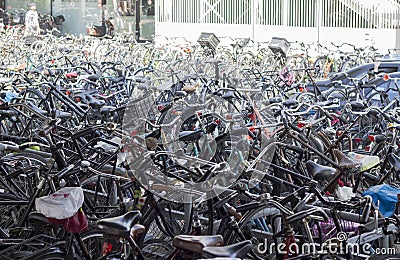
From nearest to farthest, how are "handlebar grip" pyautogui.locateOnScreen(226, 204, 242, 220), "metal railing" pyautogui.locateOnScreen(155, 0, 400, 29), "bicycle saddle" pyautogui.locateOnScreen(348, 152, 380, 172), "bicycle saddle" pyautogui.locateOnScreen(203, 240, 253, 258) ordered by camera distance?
"bicycle saddle" pyautogui.locateOnScreen(203, 240, 253, 258), "handlebar grip" pyautogui.locateOnScreen(226, 204, 242, 220), "bicycle saddle" pyautogui.locateOnScreen(348, 152, 380, 172), "metal railing" pyautogui.locateOnScreen(155, 0, 400, 29)

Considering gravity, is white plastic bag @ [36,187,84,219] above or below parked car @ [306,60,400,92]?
below

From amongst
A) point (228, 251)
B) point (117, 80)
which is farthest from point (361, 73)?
point (228, 251)

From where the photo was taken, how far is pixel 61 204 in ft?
12.5

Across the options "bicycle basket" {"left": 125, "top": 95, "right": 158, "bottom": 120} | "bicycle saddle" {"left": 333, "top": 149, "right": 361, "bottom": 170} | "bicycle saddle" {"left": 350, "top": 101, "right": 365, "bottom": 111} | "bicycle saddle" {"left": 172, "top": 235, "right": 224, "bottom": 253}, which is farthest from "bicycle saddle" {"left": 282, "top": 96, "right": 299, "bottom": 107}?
"bicycle saddle" {"left": 172, "top": 235, "right": 224, "bottom": 253}

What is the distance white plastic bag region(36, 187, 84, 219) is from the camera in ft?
12.5

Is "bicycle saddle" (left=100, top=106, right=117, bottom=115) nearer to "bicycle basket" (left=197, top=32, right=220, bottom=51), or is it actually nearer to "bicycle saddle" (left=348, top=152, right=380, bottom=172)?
"bicycle saddle" (left=348, top=152, right=380, bottom=172)

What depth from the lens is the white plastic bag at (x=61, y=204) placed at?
3.80 meters

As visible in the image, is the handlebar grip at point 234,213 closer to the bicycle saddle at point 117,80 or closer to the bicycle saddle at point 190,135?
the bicycle saddle at point 190,135

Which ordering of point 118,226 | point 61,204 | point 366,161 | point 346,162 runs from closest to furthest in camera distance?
1. point 118,226
2. point 61,204
3. point 346,162
4. point 366,161

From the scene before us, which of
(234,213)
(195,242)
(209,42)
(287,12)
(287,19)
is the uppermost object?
(287,12)

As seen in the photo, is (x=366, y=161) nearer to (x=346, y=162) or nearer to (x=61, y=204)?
(x=346, y=162)

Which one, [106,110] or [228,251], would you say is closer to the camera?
[228,251]

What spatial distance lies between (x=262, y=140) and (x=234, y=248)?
Result: 8.03ft

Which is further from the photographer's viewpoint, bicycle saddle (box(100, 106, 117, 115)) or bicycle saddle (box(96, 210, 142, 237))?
bicycle saddle (box(100, 106, 117, 115))
